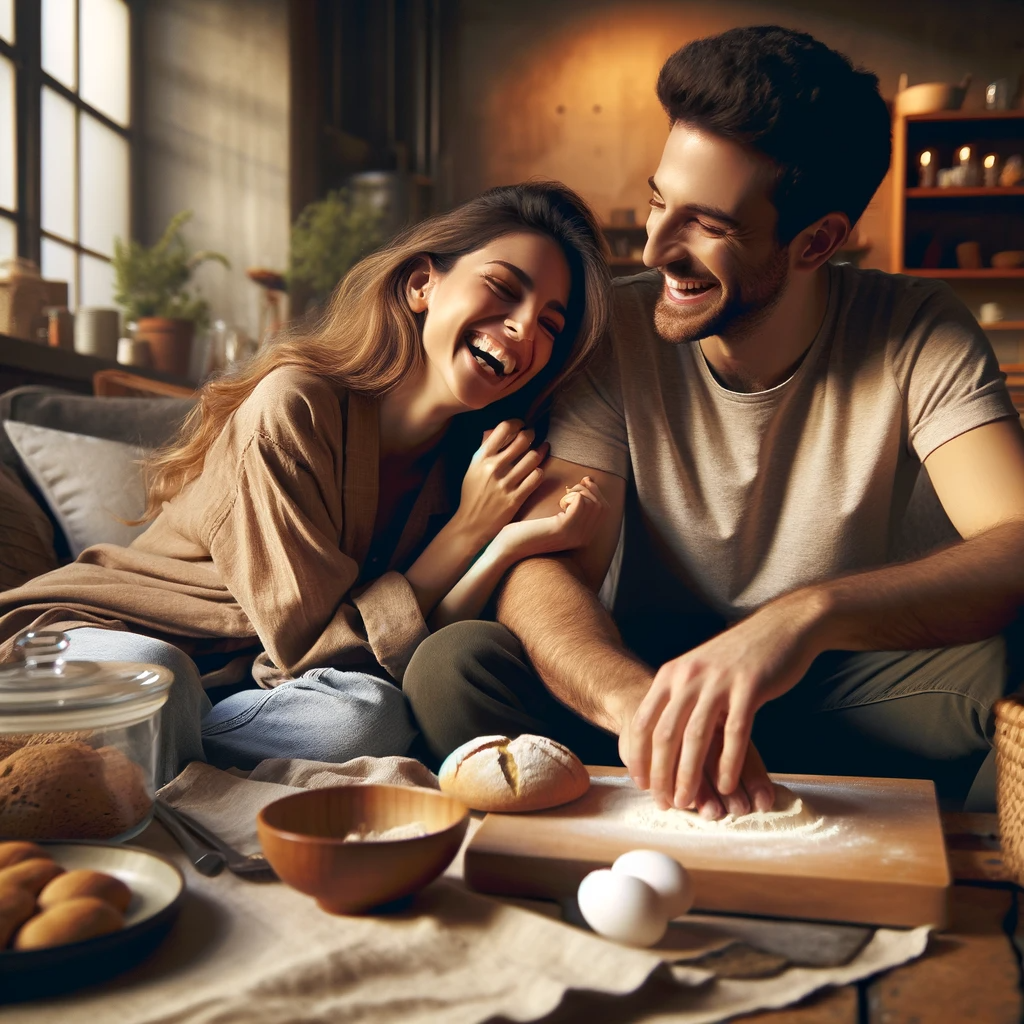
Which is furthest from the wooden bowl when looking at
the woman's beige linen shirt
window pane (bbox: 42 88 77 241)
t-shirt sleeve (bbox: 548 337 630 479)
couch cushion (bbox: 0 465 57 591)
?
window pane (bbox: 42 88 77 241)

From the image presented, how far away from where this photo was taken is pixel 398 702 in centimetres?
134

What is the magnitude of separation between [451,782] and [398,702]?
352 millimetres

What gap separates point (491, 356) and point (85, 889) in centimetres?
105

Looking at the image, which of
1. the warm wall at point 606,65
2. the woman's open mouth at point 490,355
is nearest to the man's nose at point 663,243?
the woman's open mouth at point 490,355

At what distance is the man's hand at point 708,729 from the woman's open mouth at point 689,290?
672 mm

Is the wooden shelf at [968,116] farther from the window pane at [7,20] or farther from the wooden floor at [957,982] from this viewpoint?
the wooden floor at [957,982]

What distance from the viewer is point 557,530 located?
149 cm

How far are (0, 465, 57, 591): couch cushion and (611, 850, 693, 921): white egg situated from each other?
1453mm

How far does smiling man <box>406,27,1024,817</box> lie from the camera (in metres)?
1.27

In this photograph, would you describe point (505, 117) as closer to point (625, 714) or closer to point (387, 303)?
point (387, 303)

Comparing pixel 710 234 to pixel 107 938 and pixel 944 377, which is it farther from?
pixel 107 938

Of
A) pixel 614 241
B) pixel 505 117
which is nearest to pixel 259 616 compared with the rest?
pixel 614 241

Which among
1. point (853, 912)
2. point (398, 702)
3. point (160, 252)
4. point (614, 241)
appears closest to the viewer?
point (853, 912)

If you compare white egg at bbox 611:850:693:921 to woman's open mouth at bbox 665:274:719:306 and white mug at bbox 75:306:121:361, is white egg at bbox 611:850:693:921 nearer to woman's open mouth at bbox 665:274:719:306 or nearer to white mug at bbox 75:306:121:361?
woman's open mouth at bbox 665:274:719:306
